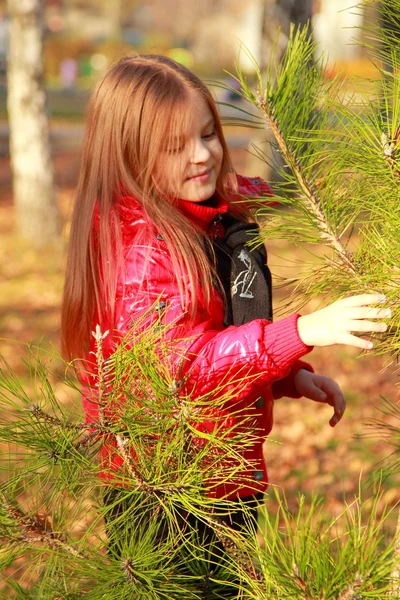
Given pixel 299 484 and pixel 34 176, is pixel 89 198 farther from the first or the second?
pixel 34 176

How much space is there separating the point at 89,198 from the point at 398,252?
821mm

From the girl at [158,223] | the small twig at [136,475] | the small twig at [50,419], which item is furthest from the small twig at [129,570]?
the girl at [158,223]

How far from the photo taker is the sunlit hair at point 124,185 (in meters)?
1.57

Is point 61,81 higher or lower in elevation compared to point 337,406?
lower

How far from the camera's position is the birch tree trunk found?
722 cm

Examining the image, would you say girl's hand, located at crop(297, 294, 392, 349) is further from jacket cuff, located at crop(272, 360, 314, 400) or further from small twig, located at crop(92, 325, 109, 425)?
jacket cuff, located at crop(272, 360, 314, 400)

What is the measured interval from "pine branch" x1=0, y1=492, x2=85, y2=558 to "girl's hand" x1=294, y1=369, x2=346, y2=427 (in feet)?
2.71

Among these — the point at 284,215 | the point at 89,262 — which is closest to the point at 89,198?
the point at 89,262

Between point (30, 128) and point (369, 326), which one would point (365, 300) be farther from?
point (30, 128)

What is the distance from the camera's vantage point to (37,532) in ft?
3.88

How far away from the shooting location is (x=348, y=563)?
99 cm

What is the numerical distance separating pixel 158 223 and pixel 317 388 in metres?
0.63

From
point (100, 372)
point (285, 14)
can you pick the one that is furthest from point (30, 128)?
point (100, 372)

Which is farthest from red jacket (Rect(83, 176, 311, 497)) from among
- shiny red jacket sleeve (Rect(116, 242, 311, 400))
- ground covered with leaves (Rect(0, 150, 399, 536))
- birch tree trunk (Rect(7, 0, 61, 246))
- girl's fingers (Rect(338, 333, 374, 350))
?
birch tree trunk (Rect(7, 0, 61, 246))
